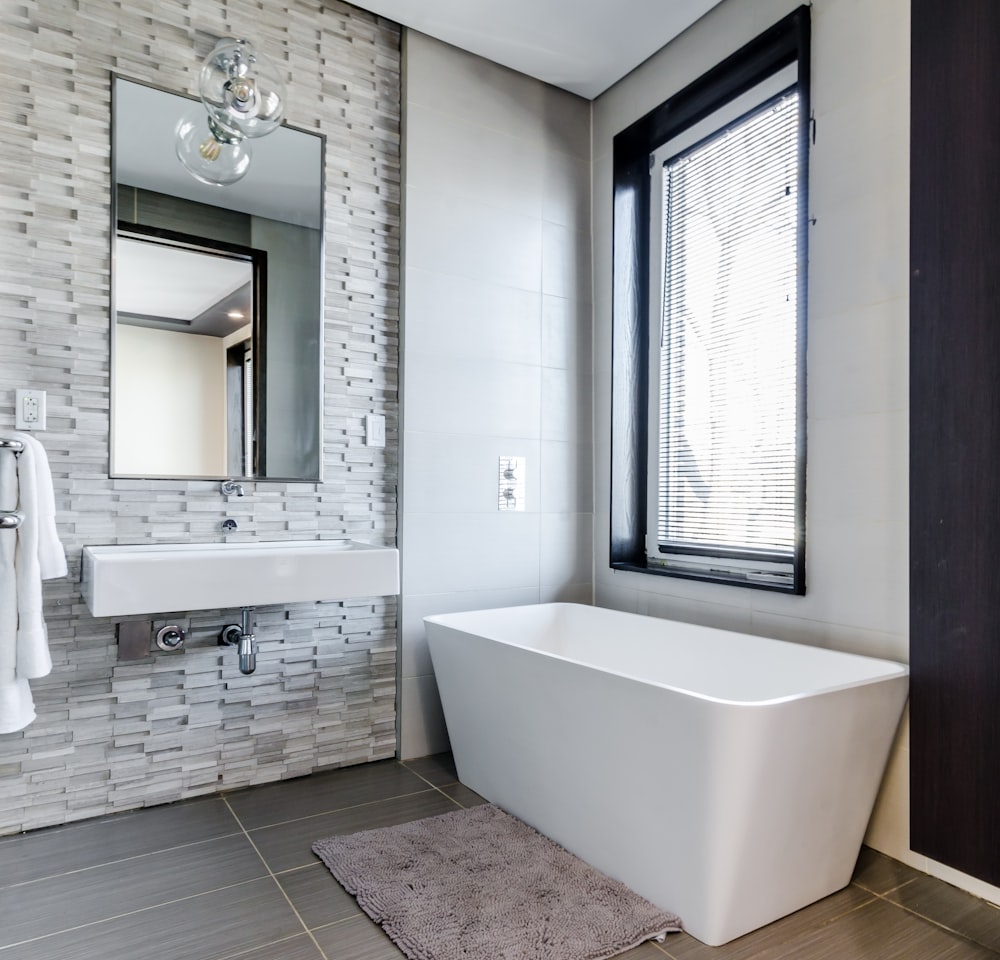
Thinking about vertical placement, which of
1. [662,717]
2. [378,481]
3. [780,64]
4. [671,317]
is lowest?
[662,717]

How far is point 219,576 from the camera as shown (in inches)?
83.9

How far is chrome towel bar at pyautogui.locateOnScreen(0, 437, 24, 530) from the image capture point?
197 cm

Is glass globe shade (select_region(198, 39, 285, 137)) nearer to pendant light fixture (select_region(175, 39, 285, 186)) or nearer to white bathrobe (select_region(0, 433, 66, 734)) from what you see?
pendant light fixture (select_region(175, 39, 285, 186))

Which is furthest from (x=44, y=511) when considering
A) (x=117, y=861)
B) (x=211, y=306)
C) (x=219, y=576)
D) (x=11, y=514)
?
(x=117, y=861)

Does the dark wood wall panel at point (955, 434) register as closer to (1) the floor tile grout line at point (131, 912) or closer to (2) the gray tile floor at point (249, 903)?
(2) the gray tile floor at point (249, 903)

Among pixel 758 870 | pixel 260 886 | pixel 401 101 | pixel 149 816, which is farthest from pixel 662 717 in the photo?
pixel 401 101

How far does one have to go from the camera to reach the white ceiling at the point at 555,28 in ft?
9.04

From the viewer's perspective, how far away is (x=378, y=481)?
2883mm

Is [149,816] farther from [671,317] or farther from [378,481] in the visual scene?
[671,317]

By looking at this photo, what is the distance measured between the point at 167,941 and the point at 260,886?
0.28 meters

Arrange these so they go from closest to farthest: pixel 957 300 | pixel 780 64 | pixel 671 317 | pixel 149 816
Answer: pixel 957 300 → pixel 149 816 → pixel 780 64 → pixel 671 317

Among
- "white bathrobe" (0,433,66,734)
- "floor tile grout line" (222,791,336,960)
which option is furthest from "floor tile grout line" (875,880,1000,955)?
"white bathrobe" (0,433,66,734)

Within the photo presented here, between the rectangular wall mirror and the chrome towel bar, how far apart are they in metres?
0.35

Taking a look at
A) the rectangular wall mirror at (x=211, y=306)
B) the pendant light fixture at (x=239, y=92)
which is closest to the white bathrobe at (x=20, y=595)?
the rectangular wall mirror at (x=211, y=306)
